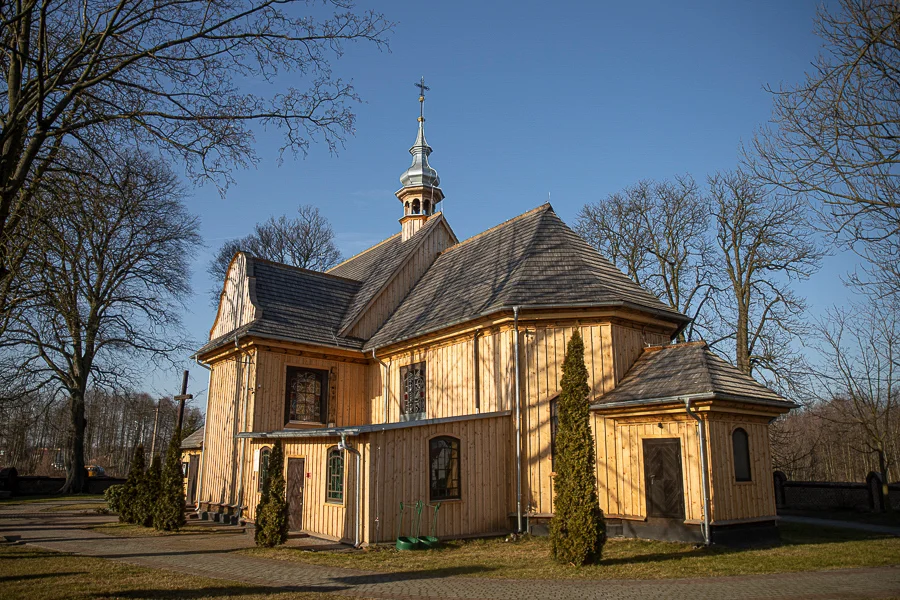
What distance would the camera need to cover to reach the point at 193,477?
993 inches

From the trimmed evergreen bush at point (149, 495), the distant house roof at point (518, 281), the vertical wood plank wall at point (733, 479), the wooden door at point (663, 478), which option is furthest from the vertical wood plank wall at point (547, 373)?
the trimmed evergreen bush at point (149, 495)

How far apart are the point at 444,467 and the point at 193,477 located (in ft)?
48.2

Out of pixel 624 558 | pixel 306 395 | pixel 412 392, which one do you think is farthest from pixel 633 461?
pixel 306 395

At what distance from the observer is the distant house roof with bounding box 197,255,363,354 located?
19.2 m

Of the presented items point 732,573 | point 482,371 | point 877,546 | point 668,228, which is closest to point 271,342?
point 482,371

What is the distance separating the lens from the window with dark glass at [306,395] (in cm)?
1917

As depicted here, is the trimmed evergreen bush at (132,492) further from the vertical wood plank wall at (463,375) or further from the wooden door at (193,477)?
the vertical wood plank wall at (463,375)

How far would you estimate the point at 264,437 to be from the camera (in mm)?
17094

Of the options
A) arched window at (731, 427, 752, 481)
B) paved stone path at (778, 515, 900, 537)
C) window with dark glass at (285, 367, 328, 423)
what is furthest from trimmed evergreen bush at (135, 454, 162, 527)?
paved stone path at (778, 515, 900, 537)

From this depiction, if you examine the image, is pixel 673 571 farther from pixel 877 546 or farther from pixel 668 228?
pixel 668 228

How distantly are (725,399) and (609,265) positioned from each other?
578 centimetres

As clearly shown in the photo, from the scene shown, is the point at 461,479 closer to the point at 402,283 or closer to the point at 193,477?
the point at 402,283

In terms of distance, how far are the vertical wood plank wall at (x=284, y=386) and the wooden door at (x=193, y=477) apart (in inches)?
324

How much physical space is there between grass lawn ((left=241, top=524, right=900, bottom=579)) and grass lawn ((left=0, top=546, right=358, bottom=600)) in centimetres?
255
